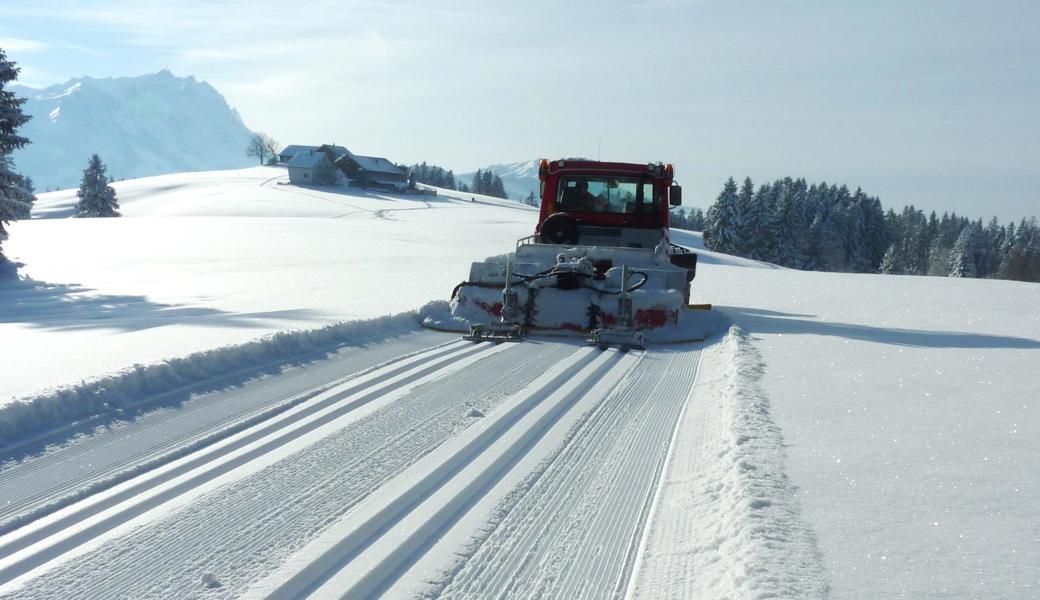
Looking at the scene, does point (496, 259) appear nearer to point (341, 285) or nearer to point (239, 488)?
point (341, 285)

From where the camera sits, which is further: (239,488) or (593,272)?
(593,272)

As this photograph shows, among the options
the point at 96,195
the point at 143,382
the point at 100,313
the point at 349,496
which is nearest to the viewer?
the point at 349,496

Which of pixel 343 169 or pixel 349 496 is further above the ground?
pixel 343 169

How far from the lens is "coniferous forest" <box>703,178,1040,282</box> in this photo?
242 ft

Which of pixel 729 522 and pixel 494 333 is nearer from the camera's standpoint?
pixel 729 522

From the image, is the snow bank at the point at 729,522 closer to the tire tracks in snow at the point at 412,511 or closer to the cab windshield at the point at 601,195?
the tire tracks in snow at the point at 412,511

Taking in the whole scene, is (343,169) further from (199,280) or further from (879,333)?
(879,333)

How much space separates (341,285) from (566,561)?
13921 mm

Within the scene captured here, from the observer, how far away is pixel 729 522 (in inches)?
148

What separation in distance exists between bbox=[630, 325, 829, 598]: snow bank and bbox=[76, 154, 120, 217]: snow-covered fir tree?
68810 mm

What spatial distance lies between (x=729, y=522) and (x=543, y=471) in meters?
1.17

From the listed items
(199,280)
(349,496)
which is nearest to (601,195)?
(349,496)

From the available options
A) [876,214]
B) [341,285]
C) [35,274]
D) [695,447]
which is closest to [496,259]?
[341,285]

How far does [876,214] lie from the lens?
9756 centimetres
